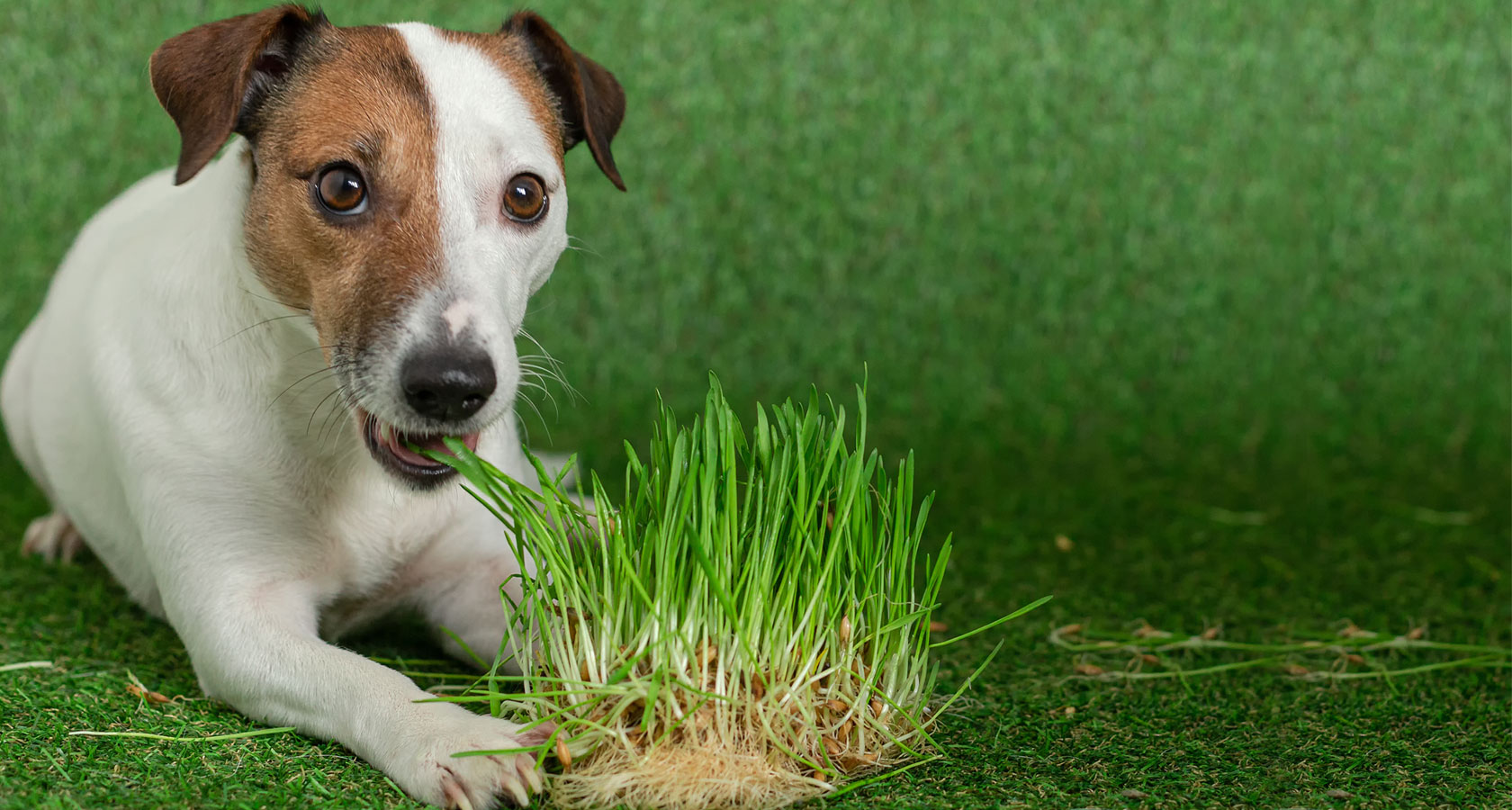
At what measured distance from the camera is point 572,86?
8.95 feet

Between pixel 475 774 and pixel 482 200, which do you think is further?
pixel 482 200

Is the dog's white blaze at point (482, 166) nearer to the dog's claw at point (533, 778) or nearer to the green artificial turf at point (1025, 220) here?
the dog's claw at point (533, 778)

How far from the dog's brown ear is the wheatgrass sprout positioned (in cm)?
73

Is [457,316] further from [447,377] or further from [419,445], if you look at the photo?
[419,445]

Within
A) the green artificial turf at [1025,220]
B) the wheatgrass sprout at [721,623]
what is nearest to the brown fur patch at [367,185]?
the wheatgrass sprout at [721,623]

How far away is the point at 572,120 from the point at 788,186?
2.12m

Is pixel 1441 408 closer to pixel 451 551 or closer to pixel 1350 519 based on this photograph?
pixel 1350 519

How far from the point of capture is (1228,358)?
193 inches

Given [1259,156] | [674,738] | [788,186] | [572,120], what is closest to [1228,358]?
[1259,156]

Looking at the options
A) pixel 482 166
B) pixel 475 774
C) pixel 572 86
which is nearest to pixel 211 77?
pixel 482 166

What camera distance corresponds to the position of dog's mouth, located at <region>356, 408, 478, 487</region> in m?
2.30

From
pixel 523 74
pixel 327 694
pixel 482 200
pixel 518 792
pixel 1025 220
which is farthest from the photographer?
pixel 1025 220

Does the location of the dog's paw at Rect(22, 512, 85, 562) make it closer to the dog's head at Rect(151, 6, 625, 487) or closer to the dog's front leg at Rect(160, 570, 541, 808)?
the dog's front leg at Rect(160, 570, 541, 808)

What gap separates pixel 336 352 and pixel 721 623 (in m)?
0.75
